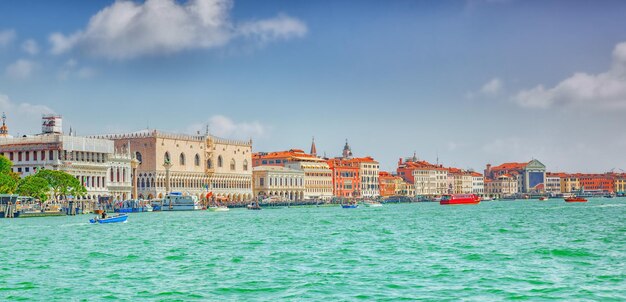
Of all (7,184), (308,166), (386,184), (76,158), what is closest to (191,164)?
(76,158)

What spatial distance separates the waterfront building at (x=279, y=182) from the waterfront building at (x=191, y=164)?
148 inches

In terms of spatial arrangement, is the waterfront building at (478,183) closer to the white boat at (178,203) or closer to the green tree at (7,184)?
the white boat at (178,203)

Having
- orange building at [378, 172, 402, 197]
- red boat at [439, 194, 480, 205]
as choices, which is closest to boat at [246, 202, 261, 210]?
red boat at [439, 194, 480, 205]

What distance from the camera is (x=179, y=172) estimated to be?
10569cm

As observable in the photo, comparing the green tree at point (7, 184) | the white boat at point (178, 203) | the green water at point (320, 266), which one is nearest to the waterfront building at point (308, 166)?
the white boat at point (178, 203)

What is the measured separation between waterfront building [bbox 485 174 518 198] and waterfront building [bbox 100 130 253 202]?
84087mm

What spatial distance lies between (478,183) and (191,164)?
9469cm

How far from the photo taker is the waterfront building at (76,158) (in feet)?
273

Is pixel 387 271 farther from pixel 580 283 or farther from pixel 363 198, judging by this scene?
pixel 363 198

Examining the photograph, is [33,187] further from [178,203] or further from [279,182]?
[279,182]

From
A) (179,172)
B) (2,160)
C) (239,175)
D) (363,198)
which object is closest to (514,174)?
(363,198)

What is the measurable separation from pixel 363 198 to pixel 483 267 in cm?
11777

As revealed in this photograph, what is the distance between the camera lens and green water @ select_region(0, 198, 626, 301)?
66.7 feet

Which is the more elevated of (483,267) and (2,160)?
(2,160)
